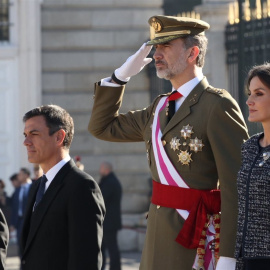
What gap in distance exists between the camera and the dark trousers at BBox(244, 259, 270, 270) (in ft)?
14.6

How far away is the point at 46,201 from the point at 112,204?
8.13m

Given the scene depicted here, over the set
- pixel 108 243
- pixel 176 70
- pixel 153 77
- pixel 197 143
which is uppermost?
pixel 153 77

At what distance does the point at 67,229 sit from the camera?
499cm

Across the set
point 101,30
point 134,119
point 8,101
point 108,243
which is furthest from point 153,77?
point 134,119

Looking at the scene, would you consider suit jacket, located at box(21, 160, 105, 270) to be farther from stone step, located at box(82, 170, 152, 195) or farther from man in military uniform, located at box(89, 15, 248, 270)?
stone step, located at box(82, 170, 152, 195)

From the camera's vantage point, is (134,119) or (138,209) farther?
(138,209)

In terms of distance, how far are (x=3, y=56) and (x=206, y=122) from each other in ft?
40.4

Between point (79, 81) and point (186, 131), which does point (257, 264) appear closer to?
point (186, 131)

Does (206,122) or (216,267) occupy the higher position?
(206,122)

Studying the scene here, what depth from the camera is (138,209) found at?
54.0 feet

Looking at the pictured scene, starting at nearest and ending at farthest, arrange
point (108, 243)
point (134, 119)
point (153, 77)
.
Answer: point (134, 119), point (108, 243), point (153, 77)

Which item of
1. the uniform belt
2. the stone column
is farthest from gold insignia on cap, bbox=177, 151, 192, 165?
the stone column

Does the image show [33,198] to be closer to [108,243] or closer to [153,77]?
[108,243]

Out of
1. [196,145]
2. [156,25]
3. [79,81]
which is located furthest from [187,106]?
[79,81]
